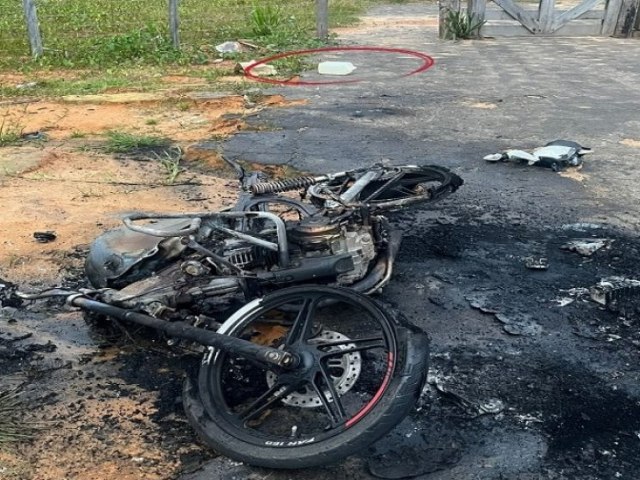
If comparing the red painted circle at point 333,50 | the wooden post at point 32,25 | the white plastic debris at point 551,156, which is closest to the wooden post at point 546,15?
the red painted circle at point 333,50

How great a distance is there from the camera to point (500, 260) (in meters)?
4.55

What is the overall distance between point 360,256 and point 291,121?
4.45m

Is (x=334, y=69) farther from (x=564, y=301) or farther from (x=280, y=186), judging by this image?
(x=564, y=301)

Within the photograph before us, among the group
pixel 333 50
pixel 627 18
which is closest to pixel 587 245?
pixel 333 50

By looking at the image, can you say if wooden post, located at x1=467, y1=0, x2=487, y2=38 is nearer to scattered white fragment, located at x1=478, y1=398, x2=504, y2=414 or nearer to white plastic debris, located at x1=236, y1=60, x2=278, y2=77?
white plastic debris, located at x1=236, y1=60, x2=278, y2=77

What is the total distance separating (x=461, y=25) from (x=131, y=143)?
28.4 ft

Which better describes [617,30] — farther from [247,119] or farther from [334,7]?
[247,119]

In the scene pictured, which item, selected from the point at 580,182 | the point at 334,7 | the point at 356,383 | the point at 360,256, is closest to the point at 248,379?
the point at 356,383

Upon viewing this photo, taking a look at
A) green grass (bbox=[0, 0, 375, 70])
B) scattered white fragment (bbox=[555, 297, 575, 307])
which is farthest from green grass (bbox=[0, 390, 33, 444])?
green grass (bbox=[0, 0, 375, 70])

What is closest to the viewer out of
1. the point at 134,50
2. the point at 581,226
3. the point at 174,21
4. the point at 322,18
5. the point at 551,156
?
the point at 581,226

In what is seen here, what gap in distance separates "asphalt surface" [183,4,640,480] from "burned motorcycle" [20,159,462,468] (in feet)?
0.76

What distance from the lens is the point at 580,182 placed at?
591 centimetres

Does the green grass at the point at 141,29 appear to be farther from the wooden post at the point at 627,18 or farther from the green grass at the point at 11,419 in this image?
the green grass at the point at 11,419

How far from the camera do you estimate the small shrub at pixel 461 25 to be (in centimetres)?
1340
